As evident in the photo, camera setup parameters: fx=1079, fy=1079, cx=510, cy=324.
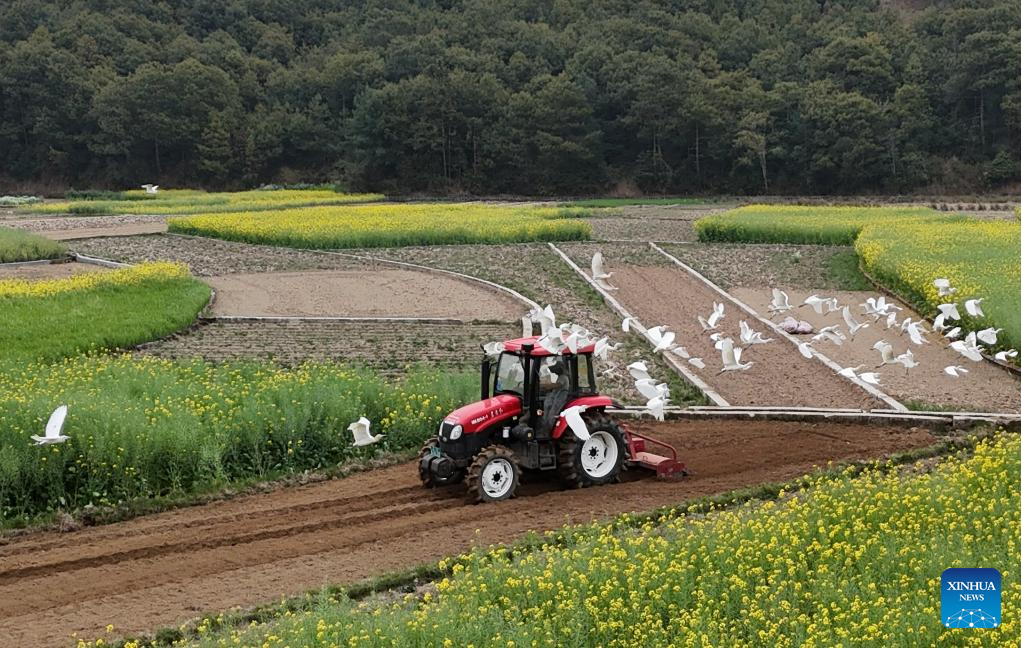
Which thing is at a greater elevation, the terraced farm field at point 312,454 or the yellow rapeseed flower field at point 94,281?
the yellow rapeseed flower field at point 94,281

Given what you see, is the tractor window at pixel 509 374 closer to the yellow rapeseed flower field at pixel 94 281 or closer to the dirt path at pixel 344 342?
the dirt path at pixel 344 342

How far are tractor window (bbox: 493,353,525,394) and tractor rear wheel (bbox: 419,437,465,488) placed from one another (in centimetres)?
94

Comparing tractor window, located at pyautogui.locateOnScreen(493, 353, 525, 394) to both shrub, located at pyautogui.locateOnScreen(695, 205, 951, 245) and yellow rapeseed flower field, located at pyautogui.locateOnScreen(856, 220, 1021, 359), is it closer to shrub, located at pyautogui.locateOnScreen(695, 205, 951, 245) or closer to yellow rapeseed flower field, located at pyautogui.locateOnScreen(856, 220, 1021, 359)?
yellow rapeseed flower field, located at pyautogui.locateOnScreen(856, 220, 1021, 359)

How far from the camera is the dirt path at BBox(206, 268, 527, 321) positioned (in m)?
24.2

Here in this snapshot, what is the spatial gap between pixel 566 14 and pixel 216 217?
69.0 metres

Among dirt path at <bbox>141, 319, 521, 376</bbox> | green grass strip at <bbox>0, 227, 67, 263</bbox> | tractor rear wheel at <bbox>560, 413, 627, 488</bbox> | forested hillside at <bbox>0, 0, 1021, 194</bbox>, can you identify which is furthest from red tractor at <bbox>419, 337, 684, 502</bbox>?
forested hillside at <bbox>0, 0, 1021, 194</bbox>

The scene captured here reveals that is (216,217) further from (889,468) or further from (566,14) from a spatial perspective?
(566,14)

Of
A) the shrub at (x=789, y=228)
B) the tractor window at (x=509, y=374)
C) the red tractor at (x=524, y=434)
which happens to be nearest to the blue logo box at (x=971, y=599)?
the red tractor at (x=524, y=434)

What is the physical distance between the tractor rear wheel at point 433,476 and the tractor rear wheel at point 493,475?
0.31 meters

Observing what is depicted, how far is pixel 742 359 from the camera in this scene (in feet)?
63.3

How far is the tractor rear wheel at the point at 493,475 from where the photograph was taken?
37.8ft

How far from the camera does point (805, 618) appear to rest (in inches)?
292

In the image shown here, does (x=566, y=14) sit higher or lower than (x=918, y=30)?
higher

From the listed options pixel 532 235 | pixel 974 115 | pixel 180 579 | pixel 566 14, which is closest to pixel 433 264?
pixel 532 235
